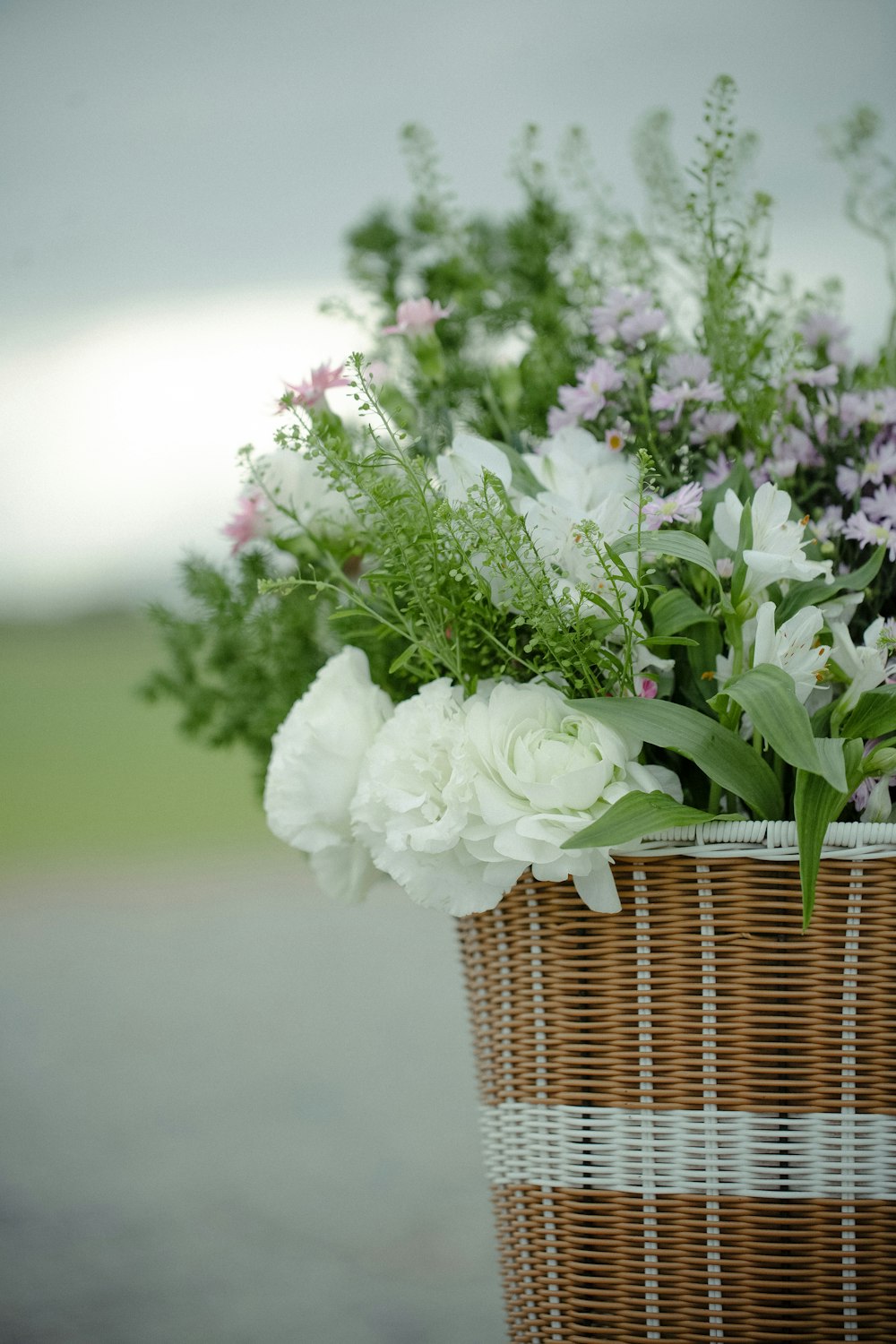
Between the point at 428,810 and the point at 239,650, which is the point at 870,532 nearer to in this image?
the point at 428,810

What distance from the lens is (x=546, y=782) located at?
0.48m

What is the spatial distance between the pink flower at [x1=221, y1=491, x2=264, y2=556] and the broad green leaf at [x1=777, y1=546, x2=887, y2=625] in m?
0.30

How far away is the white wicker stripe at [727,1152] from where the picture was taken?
0.51 meters

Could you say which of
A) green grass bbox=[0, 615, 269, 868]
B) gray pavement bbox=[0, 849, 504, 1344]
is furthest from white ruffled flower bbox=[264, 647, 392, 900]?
green grass bbox=[0, 615, 269, 868]

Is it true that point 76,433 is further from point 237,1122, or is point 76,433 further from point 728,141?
point 728,141

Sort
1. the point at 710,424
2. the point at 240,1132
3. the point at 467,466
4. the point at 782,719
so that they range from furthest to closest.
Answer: the point at 240,1132, the point at 710,424, the point at 467,466, the point at 782,719

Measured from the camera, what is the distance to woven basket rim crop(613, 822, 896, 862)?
0.47m

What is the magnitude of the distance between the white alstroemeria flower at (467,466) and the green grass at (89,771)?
1478mm

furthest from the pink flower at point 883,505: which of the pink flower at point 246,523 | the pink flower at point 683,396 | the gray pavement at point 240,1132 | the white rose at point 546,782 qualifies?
the gray pavement at point 240,1132

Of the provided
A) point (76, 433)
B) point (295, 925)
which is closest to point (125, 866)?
point (295, 925)

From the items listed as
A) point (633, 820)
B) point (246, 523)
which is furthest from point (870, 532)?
point (246, 523)

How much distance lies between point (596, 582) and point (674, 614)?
4 centimetres

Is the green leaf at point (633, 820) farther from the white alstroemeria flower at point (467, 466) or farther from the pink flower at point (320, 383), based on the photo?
the pink flower at point (320, 383)

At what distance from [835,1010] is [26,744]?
3.29 meters
